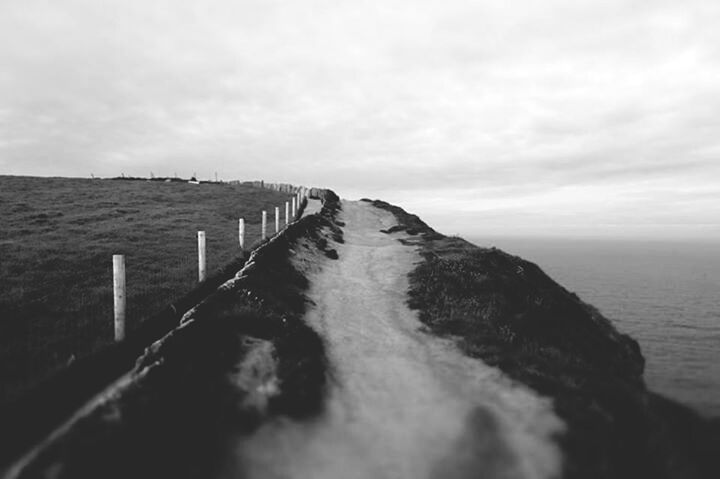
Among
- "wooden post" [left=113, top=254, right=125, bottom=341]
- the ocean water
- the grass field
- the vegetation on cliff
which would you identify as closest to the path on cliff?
the vegetation on cliff

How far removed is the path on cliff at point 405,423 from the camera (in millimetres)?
6199

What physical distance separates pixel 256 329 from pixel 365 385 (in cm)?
291

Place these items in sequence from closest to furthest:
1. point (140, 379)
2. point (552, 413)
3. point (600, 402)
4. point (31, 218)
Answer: point (140, 379), point (552, 413), point (600, 402), point (31, 218)

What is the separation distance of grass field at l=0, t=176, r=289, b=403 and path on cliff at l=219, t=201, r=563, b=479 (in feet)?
14.1

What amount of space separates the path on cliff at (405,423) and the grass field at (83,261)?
4.31 metres

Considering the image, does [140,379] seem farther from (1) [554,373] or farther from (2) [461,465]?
(1) [554,373]

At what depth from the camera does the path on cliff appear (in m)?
6.20

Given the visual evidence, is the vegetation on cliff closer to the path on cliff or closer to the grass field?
the path on cliff

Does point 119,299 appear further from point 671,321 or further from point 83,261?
point 671,321

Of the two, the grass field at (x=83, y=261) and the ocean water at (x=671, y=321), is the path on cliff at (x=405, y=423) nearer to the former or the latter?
the grass field at (x=83, y=261)

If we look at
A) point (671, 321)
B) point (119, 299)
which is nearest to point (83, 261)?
point (119, 299)

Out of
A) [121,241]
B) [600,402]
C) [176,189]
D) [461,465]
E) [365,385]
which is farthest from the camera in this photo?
[176,189]

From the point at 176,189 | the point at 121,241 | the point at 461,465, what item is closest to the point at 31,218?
the point at 121,241

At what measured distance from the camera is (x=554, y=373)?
9.37m
